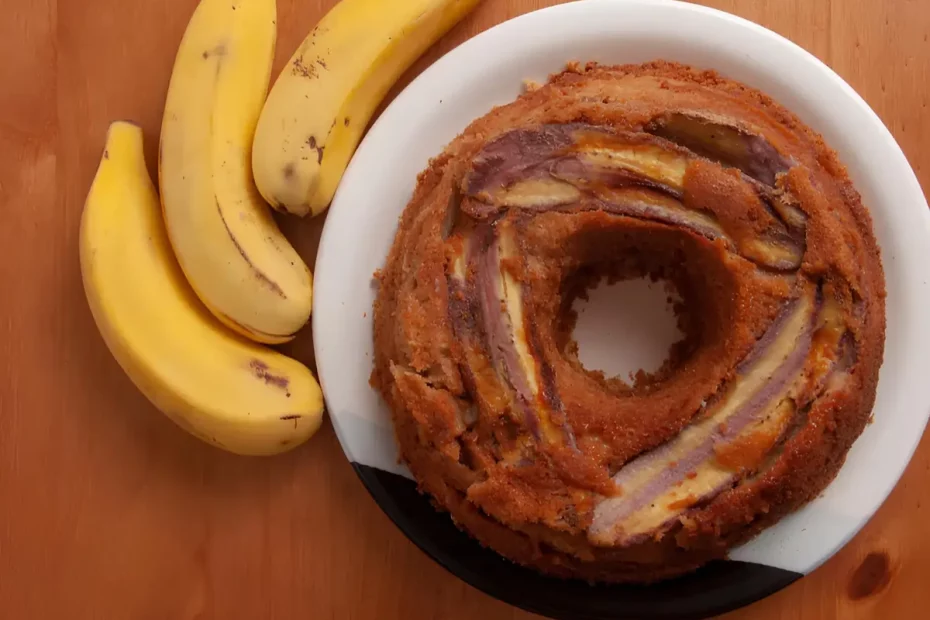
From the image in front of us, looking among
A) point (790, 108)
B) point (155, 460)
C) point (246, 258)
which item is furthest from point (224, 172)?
point (790, 108)

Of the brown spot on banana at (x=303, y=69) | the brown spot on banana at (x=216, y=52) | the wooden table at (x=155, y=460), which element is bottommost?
the wooden table at (x=155, y=460)

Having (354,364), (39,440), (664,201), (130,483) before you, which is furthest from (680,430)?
(39,440)

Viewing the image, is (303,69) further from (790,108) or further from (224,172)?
(790,108)

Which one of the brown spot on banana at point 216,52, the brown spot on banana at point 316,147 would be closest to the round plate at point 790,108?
the brown spot on banana at point 316,147

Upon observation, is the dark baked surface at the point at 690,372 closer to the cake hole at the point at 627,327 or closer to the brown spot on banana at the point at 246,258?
the cake hole at the point at 627,327

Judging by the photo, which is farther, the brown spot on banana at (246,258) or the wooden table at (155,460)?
the wooden table at (155,460)

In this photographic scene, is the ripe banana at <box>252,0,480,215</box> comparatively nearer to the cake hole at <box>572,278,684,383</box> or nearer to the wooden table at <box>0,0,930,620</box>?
the wooden table at <box>0,0,930,620</box>

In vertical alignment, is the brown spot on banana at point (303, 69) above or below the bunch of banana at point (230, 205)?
above

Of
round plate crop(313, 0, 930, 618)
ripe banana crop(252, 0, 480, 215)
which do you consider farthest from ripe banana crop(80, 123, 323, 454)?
ripe banana crop(252, 0, 480, 215)
